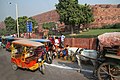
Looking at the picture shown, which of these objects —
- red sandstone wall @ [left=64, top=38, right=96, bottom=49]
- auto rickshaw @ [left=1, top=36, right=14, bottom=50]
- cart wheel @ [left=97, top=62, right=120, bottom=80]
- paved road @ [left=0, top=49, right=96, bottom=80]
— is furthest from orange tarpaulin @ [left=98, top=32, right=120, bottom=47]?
auto rickshaw @ [left=1, top=36, right=14, bottom=50]

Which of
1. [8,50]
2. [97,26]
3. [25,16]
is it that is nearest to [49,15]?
[25,16]

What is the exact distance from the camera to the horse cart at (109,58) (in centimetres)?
734

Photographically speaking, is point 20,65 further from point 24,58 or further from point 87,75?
point 87,75

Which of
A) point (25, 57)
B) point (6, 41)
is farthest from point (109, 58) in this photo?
point (6, 41)

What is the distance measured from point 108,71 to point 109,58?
A: 0.57 m

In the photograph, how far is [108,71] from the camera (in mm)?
7621

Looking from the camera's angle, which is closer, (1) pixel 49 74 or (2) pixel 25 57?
(1) pixel 49 74

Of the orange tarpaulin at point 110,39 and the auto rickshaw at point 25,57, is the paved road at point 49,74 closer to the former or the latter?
the auto rickshaw at point 25,57

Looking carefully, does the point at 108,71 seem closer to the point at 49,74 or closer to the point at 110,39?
the point at 110,39

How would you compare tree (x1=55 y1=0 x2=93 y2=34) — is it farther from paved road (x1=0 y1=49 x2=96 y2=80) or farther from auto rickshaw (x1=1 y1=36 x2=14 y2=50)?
paved road (x1=0 y1=49 x2=96 y2=80)

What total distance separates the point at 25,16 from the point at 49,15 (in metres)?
34.1

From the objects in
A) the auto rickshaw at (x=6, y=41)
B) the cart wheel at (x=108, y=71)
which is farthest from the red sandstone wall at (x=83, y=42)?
the cart wheel at (x=108, y=71)

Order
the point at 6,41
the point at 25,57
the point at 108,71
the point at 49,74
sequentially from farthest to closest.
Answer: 1. the point at 6,41
2. the point at 25,57
3. the point at 49,74
4. the point at 108,71

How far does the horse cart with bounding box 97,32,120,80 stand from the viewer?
24.1ft
